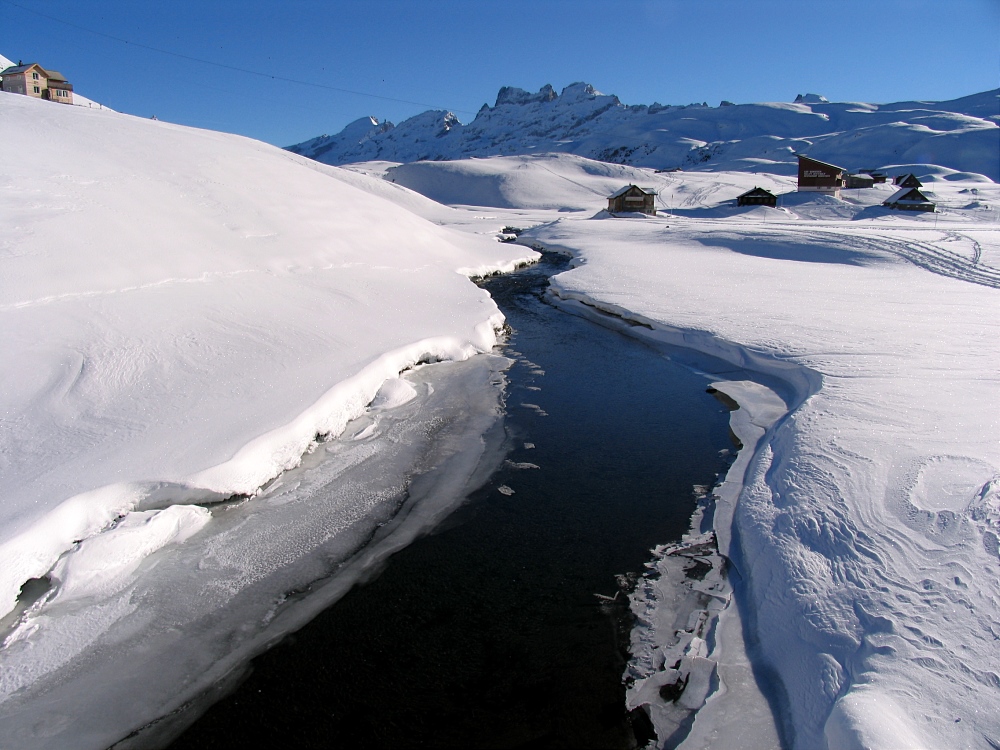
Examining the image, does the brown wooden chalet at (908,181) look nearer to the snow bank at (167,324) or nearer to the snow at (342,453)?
the snow at (342,453)

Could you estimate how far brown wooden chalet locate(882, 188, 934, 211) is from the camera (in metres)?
47.4

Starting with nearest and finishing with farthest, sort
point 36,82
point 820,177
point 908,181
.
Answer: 1. point 36,82
2. point 820,177
3. point 908,181

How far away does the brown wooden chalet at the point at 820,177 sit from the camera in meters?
57.7

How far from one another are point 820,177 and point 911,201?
11.8 metres

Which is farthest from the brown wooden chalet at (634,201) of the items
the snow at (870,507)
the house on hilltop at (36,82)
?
the snow at (870,507)

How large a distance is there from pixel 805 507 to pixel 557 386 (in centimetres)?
570

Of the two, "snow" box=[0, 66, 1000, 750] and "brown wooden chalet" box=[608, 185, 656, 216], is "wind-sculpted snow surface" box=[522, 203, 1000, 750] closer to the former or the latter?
Answer: "snow" box=[0, 66, 1000, 750]

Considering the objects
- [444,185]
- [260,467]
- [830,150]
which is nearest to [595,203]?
[444,185]

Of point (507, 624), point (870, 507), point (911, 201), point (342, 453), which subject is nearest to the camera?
point (507, 624)

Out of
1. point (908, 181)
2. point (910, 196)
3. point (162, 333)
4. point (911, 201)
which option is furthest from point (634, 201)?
point (162, 333)

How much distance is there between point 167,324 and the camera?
31.2 ft

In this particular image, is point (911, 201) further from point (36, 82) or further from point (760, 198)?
point (36, 82)

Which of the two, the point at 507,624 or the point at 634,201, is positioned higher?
the point at 634,201

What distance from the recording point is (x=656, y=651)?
5051mm
